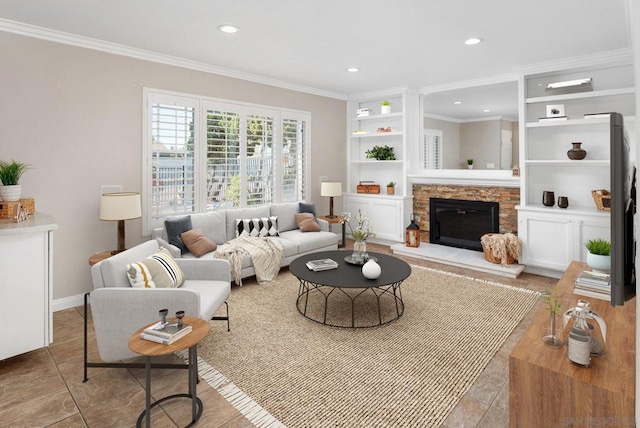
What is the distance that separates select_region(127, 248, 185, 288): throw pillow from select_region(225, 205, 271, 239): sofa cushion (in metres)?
1.91

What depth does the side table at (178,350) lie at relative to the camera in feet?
6.25

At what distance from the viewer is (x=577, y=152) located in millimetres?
4496

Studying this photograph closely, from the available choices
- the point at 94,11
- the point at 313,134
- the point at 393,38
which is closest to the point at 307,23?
the point at 393,38

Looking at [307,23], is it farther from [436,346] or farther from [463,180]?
[463,180]

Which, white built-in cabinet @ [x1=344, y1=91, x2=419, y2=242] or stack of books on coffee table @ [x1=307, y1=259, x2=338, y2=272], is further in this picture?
white built-in cabinet @ [x1=344, y1=91, x2=419, y2=242]

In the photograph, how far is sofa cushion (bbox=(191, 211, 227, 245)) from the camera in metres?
4.60

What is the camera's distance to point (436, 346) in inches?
115

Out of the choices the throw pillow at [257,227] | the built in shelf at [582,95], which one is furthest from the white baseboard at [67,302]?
the built in shelf at [582,95]

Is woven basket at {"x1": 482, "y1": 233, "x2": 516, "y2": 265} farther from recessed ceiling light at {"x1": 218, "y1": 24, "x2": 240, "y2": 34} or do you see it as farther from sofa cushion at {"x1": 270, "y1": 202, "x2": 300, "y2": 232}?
recessed ceiling light at {"x1": 218, "y1": 24, "x2": 240, "y2": 34}

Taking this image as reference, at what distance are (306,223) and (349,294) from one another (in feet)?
5.73

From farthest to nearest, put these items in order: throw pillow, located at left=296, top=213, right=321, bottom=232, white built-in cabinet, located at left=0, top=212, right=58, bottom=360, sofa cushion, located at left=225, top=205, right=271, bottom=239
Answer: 1. throw pillow, located at left=296, top=213, right=321, bottom=232
2. sofa cushion, located at left=225, top=205, right=271, bottom=239
3. white built-in cabinet, located at left=0, top=212, right=58, bottom=360

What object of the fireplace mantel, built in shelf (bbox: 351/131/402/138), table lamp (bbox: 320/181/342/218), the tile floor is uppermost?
built in shelf (bbox: 351/131/402/138)

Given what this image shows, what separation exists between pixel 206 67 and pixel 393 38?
245cm

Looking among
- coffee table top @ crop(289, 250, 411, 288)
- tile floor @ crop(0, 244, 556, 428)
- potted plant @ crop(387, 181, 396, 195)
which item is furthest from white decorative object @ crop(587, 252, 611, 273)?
potted plant @ crop(387, 181, 396, 195)
